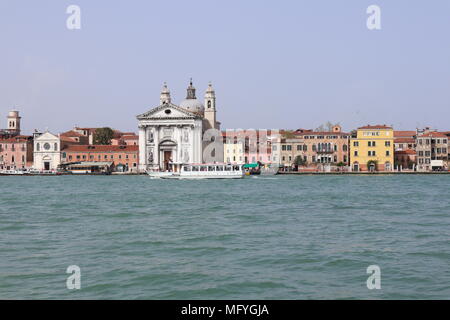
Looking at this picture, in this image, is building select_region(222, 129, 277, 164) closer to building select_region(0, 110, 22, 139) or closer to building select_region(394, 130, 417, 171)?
building select_region(394, 130, 417, 171)

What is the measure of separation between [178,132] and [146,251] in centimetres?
5471

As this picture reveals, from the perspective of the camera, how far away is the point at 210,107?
71500mm

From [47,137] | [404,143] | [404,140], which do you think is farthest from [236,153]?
[47,137]

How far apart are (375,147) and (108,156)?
29.6 m

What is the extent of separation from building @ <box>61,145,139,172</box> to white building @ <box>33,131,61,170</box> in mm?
833

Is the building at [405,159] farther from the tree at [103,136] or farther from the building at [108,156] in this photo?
the tree at [103,136]

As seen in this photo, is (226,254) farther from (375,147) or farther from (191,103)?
(191,103)

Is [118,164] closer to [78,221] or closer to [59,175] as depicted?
[59,175]

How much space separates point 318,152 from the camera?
208ft

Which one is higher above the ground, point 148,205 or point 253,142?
point 253,142

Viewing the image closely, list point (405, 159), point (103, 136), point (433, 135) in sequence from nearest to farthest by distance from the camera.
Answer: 1. point (433, 135)
2. point (405, 159)
3. point (103, 136)

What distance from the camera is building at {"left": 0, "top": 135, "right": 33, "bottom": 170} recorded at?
225ft

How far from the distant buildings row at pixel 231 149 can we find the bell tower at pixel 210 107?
0.78 meters
